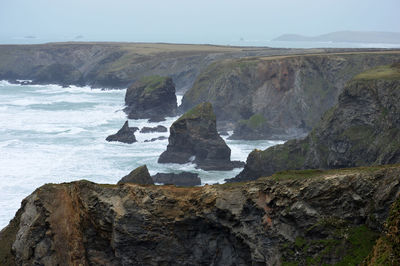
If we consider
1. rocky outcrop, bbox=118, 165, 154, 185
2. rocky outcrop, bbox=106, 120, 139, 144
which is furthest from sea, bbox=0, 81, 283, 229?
rocky outcrop, bbox=118, 165, 154, 185

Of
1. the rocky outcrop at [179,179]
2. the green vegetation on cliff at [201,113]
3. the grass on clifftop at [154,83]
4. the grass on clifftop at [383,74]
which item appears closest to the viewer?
the grass on clifftop at [383,74]

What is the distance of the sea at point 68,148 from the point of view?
183ft

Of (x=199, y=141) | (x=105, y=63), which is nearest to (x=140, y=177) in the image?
(x=199, y=141)

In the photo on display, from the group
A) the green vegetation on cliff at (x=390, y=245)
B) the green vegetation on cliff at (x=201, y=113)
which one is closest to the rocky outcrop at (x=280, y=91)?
the green vegetation on cliff at (x=201, y=113)

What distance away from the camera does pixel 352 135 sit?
5000 cm

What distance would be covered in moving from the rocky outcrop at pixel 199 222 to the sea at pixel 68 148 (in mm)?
22835

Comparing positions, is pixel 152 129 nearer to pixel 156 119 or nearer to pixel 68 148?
pixel 156 119

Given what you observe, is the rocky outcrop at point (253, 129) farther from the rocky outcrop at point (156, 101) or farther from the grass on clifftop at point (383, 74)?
the grass on clifftop at point (383, 74)

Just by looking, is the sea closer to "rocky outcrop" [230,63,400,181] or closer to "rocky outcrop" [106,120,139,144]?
"rocky outcrop" [106,120,139,144]

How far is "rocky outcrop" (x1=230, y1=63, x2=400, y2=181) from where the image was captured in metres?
47.6

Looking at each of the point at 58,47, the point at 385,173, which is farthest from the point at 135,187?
the point at 58,47

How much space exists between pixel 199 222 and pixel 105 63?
477ft

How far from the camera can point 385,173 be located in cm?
2012

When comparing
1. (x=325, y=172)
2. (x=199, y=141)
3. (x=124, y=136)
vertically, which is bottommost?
(x=124, y=136)
